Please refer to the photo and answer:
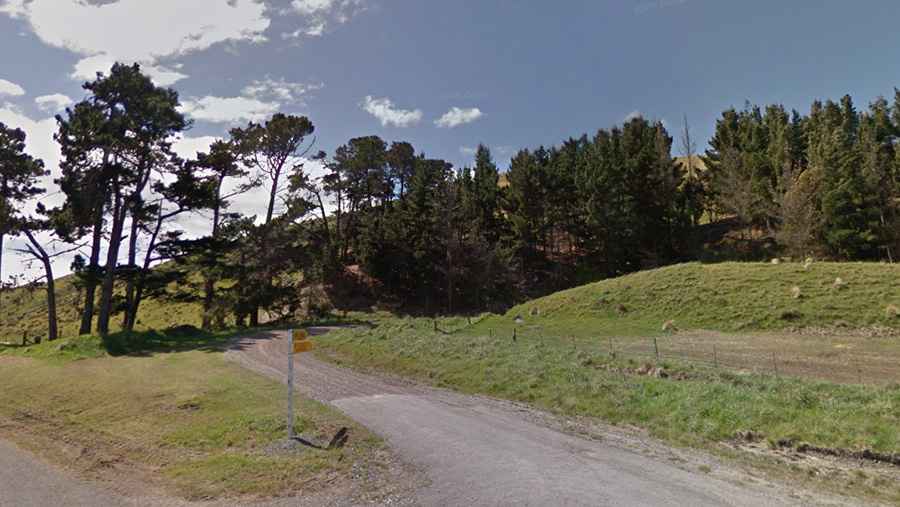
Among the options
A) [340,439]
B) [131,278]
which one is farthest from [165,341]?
[340,439]

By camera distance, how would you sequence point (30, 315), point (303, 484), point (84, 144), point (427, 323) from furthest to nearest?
point (30, 315), point (427, 323), point (84, 144), point (303, 484)

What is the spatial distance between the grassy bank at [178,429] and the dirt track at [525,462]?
1211 mm

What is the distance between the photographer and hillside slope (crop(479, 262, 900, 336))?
27.1 metres

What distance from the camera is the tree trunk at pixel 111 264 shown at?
1284 inches

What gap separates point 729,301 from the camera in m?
31.2

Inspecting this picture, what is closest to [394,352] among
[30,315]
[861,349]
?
[861,349]

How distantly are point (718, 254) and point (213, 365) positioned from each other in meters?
51.1

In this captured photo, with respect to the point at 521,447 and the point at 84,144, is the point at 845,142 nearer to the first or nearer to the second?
the point at 521,447

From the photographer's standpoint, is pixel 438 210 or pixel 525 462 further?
pixel 438 210

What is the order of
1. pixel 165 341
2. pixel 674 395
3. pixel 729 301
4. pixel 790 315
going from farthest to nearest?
1. pixel 729 301
2. pixel 165 341
3. pixel 790 315
4. pixel 674 395

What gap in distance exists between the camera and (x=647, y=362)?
17375mm

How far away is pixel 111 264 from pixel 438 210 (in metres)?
30.0

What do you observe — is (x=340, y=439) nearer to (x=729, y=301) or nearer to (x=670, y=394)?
(x=670, y=394)

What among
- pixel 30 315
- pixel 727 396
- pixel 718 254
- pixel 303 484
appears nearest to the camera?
A: pixel 303 484
